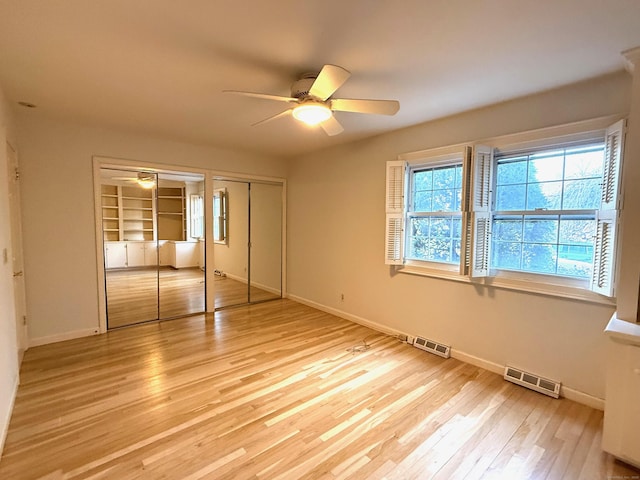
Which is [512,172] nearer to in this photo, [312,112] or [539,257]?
[539,257]

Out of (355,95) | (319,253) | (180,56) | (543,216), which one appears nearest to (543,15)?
(355,95)

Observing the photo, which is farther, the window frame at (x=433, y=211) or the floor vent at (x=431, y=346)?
the floor vent at (x=431, y=346)

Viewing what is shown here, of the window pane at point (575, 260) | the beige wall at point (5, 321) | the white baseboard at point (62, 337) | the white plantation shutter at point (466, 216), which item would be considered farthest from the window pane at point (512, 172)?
the white baseboard at point (62, 337)

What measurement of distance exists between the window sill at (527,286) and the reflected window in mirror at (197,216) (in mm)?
3298

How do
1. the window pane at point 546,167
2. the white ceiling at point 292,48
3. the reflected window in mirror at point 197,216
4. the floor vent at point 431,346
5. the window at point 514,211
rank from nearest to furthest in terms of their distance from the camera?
the white ceiling at point 292,48 < the window at point 514,211 < the window pane at point 546,167 < the floor vent at point 431,346 < the reflected window in mirror at point 197,216

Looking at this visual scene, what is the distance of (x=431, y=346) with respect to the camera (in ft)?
10.9

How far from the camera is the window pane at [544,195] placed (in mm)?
2594

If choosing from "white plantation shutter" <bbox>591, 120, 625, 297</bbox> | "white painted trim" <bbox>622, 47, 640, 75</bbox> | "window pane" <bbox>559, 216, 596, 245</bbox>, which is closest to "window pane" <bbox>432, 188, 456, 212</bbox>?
"window pane" <bbox>559, 216, 596, 245</bbox>

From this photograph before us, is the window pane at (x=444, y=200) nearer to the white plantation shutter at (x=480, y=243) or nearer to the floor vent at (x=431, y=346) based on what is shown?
the white plantation shutter at (x=480, y=243)

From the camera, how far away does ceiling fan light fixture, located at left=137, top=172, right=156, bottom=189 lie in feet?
13.5

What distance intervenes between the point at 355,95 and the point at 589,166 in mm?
1982

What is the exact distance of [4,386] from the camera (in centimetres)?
204

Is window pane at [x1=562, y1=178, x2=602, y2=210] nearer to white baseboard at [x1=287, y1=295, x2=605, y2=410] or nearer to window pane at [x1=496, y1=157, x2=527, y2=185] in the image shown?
window pane at [x1=496, y1=157, x2=527, y2=185]

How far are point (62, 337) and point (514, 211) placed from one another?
5012mm
